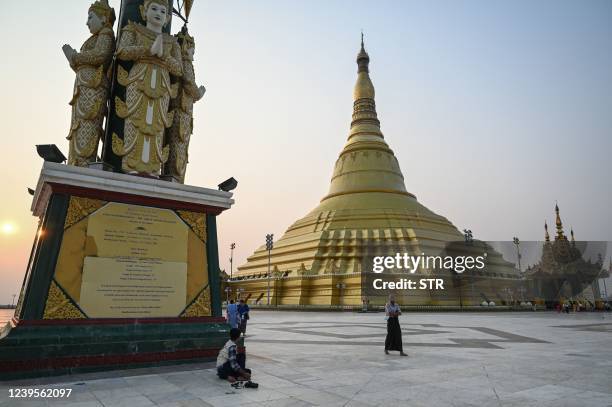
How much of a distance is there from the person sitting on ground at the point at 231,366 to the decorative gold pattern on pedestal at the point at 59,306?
259 cm

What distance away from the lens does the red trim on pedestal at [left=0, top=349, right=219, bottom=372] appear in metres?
5.88

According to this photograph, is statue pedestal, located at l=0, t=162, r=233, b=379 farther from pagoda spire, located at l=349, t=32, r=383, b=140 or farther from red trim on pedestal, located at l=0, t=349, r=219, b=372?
pagoda spire, located at l=349, t=32, r=383, b=140

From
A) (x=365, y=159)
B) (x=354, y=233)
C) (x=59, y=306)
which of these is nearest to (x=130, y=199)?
(x=59, y=306)

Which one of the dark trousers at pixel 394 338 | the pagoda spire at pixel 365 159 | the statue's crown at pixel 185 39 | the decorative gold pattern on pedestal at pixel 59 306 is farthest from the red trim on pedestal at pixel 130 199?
the pagoda spire at pixel 365 159

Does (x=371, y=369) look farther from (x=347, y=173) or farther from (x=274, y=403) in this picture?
(x=347, y=173)

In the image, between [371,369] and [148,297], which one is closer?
[371,369]

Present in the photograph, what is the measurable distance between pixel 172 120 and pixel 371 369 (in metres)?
6.71

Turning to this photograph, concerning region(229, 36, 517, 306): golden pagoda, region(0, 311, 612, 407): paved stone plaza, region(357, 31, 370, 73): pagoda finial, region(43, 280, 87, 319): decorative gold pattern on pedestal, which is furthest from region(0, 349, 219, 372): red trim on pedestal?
region(357, 31, 370, 73): pagoda finial

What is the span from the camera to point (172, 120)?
9.29 m

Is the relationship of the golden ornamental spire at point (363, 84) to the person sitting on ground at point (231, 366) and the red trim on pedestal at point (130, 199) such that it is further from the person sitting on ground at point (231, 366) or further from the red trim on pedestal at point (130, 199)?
the person sitting on ground at point (231, 366)

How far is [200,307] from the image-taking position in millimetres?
7945

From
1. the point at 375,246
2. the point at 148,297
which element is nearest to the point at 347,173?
the point at 375,246

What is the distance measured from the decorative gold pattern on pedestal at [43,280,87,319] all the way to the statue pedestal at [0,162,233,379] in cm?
1

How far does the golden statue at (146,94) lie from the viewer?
27.9 ft
